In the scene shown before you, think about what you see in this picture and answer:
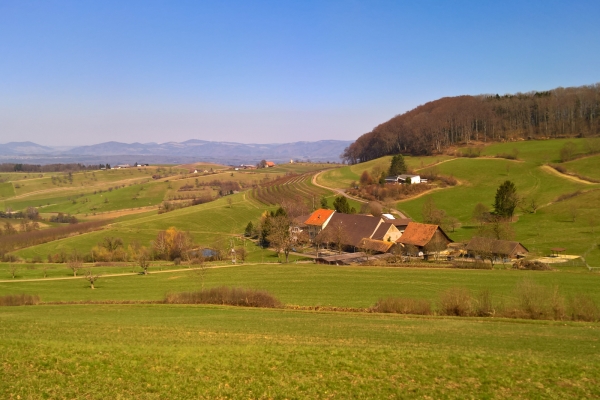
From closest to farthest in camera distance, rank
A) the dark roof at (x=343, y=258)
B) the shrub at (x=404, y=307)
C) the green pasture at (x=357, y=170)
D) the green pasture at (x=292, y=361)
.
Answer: the green pasture at (x=292, y=361)
the shrub at (x=404, y=307)
the dark roof at (x=343, y=258)
the green pasture at (x=357, y=170)

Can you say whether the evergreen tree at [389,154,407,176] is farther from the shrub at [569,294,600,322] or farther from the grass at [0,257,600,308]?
the shrub at [569,294,600,322]

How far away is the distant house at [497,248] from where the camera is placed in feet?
156

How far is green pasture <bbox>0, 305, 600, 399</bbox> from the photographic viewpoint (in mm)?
11734

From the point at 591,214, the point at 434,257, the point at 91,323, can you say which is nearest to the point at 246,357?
the point at 91,323

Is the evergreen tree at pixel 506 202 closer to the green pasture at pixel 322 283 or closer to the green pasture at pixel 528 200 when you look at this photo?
the green pasture at pixel 528 200

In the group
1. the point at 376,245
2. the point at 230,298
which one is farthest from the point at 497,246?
the point at 230,298

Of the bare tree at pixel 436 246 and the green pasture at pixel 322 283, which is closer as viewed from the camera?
the green pasture at pixel 322 283

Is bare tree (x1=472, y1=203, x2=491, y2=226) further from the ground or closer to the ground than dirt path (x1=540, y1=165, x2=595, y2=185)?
closer to the ground

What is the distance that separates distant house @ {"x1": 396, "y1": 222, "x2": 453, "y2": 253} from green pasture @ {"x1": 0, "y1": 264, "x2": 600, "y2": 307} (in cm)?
1178

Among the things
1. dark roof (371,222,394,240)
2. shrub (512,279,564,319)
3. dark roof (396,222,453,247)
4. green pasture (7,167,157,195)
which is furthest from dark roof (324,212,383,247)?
green pasture (7,167,157,195)

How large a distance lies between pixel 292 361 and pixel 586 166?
9353 cm

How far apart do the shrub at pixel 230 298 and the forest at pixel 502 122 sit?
343 feet

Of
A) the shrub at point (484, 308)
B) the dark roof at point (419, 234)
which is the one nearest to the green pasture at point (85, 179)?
the dark roof at point (419, 234)

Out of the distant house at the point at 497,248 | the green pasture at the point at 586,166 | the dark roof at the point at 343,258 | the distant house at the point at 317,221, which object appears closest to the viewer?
the distant house at the point at 497,248
